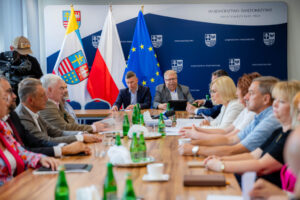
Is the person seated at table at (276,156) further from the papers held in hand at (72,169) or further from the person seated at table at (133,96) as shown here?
the person seated at table at (133,96)

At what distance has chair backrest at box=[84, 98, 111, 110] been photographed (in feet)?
23.9

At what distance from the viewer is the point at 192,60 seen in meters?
7.47

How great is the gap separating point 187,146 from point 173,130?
1.06 metres

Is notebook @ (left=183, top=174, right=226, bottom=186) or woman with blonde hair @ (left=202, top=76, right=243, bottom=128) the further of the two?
woman with blonde hair @ (left=202, top=76, right=243, bottom=128)

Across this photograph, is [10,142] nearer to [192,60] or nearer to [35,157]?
[35,157]

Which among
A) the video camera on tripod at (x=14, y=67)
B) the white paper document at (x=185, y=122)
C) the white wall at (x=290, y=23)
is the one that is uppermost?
the white wall at (x=290, y=23)

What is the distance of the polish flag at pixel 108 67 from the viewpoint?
7.21 metres

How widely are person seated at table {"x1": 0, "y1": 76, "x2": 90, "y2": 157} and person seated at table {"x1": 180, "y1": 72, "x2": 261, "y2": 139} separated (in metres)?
1.02

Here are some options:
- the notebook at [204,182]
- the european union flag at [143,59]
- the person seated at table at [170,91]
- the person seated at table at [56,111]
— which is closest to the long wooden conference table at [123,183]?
the notebook at [204,182]

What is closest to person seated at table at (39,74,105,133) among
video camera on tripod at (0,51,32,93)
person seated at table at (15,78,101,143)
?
person seated at table at (15,78,101,143)

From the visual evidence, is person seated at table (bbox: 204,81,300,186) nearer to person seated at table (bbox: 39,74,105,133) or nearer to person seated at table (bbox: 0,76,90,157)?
person seated at table (bbox: 0,76,90,157)

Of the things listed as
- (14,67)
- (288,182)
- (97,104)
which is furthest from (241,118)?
(97,104)

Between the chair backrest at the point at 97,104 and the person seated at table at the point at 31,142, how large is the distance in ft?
14.1

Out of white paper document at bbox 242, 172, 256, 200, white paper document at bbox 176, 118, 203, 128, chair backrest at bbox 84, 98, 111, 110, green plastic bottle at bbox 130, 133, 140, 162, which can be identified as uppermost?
white paper document at bbox 242, 172, 256, 200
